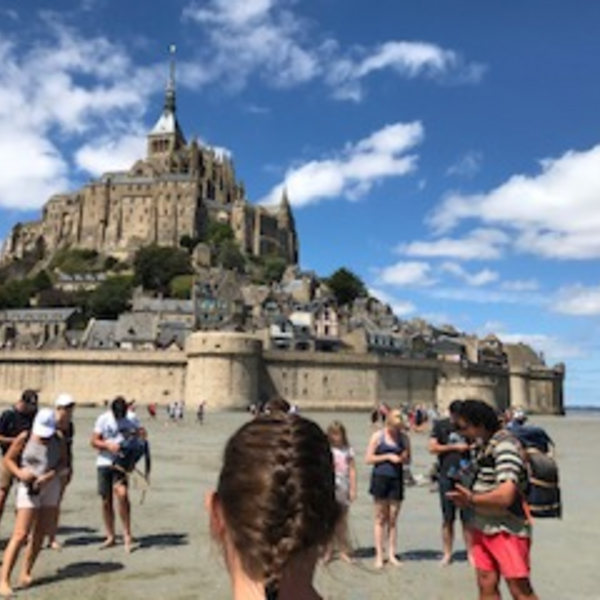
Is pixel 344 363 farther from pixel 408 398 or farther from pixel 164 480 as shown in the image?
pixel 164 480

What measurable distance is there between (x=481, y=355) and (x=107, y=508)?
82927 millimetres

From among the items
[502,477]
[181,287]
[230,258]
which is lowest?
[502,477]

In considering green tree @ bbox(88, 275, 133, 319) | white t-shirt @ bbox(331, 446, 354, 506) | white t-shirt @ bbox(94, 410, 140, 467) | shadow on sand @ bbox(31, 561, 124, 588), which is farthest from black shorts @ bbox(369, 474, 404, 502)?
green tree @ bbox(88, 275, 133, 319)

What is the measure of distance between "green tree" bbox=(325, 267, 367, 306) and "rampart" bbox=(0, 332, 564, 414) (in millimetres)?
33572

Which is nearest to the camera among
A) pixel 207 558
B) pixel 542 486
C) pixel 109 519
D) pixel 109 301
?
pixel 542 486

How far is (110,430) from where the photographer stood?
28.0 feet

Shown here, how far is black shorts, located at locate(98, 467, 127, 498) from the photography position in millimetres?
8375

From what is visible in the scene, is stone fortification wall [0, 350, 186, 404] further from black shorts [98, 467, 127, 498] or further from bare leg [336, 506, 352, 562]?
bare leg [336, 506, 352, 562]

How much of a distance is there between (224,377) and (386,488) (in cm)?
4631

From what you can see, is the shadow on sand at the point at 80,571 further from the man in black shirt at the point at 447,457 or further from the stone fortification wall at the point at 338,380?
the stone fortification wall at the point at 338,380

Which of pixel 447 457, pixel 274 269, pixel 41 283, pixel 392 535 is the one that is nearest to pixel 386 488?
pixel 392 535

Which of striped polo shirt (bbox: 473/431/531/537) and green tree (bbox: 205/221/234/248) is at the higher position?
green tree (bbox: 205/221/234/248)

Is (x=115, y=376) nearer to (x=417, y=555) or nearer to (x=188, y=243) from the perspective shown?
(x=188, y=243)

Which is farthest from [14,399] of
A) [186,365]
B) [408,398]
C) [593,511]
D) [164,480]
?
[593,511]
